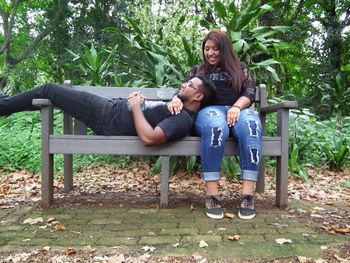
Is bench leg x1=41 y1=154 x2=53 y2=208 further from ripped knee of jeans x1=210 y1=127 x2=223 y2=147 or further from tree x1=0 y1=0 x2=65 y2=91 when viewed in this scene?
tree x1=0 y1=0 x2=65 y2=91

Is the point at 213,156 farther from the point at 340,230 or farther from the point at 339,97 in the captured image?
the point at 339,97

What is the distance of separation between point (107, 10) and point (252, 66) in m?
9.37

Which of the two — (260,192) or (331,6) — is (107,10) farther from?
(260,192)

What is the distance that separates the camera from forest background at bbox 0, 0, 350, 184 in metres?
3.94

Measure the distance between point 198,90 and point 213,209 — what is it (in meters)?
0.87

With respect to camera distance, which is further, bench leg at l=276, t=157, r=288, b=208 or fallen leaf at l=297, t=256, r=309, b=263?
bench leg at l=276, t=157, r=288, b=208

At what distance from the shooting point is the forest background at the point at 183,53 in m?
3.94

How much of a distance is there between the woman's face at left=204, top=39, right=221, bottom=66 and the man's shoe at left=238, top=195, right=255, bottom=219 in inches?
42.9

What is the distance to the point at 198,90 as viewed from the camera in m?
2.71

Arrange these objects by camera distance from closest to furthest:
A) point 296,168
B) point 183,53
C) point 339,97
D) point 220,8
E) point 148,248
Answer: point 148,248 → point 220,8 → point 296,168 → point 183,53 → point 339,97

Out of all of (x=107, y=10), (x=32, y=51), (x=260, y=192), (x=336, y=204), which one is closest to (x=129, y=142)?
(x=260, y=192)

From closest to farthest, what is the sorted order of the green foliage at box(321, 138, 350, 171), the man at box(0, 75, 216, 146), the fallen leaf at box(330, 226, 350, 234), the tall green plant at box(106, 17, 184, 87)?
the fallen leaf at box(330, 226, 350, 234), the man at box(0, 75, 216, 146), the tall green plant at box(106, 17, 184, 87), the green foliage at box(321, 138, 350, 171)

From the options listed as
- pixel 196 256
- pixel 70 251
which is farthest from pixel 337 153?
pixel 70 251

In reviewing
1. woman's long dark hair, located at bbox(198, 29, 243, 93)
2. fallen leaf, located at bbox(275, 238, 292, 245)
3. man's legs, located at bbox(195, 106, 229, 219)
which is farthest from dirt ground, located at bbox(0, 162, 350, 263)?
woman's long dark hair, located at bbox(198, 29, 243, 93)
